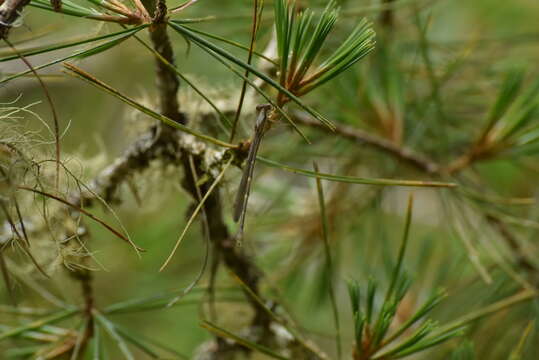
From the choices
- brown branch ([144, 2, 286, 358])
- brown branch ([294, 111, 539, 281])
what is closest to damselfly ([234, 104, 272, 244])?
brown branch ([144, 2, 286, 358])

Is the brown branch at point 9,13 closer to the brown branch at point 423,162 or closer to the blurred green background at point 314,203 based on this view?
the blurred green background at point 314,203

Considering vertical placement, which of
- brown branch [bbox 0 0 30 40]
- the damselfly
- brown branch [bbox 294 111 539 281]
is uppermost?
brown branch [bbox 294 111 539 281]

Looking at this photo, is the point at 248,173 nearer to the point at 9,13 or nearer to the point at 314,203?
the point at 9,13

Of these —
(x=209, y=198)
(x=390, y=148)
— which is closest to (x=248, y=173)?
(x=209, y=198)

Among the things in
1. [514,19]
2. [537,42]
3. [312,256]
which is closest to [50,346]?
[312,256]

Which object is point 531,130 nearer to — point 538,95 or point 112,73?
point 538,95

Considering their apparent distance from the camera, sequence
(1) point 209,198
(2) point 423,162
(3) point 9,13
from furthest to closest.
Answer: (2) point 423,162 → (1) point 209,198 → (3) point 9,13

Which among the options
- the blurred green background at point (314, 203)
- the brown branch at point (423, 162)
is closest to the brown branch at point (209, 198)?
the blurred green background at point (314, 203)

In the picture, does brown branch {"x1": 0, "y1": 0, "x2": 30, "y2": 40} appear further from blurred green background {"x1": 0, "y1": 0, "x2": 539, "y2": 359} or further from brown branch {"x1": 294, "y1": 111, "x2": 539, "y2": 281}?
brown branch {"x1": 294, "y1": 111, "x2": 539, "y2": 281}
